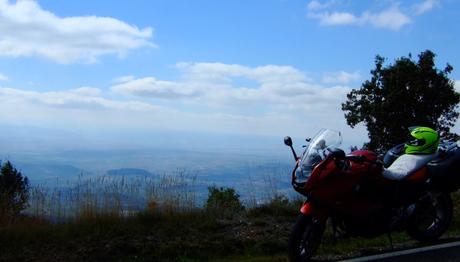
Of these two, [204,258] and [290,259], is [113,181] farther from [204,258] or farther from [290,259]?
[290,259]

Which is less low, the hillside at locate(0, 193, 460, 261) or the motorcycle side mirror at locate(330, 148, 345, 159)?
the motorcycle side mirror at locate(330, 148, 345, 159)

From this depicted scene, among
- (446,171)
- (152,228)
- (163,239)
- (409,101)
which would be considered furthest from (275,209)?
(409,101)

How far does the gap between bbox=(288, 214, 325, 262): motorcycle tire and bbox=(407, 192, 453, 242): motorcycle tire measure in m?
1.49

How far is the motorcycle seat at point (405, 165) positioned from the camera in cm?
629

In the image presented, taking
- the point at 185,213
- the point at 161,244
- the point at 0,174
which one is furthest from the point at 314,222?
the point at 0,174

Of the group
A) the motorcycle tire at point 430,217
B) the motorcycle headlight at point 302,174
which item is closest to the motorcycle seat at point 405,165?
the motorcycle tire at point 430,217

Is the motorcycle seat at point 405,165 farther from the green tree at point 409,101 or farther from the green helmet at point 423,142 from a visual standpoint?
the green tree at point 409,101

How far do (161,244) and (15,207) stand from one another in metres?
2.61

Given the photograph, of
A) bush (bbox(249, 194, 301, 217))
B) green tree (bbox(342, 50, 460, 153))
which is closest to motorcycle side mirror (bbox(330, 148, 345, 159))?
bush (bbox(249, 194, 301, 217))

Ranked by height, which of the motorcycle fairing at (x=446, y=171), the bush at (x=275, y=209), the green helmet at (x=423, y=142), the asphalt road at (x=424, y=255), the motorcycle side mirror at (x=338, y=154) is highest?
the green helmet at (x=423, y=142)

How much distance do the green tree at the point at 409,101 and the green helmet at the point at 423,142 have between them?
2545cm

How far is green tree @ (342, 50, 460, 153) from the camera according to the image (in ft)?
105

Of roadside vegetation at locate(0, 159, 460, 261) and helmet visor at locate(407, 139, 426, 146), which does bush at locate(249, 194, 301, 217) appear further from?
helmet visor at locate(407, 139, 426, 146)

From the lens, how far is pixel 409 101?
107 ft
